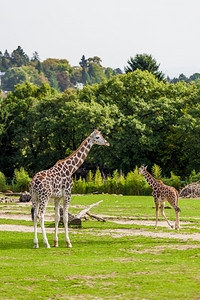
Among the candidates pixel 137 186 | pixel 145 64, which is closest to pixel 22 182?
pixel 137 186

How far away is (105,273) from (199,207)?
75.3 ft

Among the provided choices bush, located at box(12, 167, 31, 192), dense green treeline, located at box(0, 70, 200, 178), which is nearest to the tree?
dense green treeline, located at box(0, 70, 200, 178)

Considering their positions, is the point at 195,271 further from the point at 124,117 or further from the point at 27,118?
the point at 27,118

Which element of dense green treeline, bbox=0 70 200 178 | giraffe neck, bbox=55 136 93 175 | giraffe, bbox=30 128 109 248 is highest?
dense green treeline, bbox=0 70 200 178

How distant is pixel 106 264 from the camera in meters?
13.9

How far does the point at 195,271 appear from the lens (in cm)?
1270

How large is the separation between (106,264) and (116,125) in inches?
1785

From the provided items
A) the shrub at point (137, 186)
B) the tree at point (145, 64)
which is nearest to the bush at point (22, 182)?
the shrub at point (137, 186)

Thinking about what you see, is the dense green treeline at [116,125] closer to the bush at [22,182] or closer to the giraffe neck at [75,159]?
the bush at [22,182]

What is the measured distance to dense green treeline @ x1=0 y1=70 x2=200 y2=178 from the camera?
187 feet

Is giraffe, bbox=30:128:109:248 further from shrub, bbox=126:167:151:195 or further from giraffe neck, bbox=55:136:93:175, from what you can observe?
shrub, bbox=126:167:151:195

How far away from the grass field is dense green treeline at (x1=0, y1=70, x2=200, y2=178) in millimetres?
33620

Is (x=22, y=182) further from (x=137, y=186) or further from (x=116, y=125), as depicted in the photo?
(x=116, y=125)

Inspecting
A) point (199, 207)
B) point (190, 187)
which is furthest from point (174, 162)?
point (199, 207)
